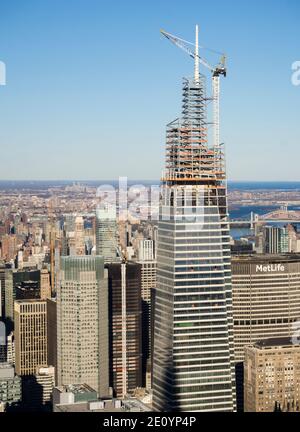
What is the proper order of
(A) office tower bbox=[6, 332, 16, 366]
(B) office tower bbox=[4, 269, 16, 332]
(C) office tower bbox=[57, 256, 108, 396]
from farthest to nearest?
(B) office tower bbox=[4, 269, 16, 332]
(A) office tower bbox=[6, 332, 16, 366]
(C) office tower bbox=[57, 256, 108, 396]

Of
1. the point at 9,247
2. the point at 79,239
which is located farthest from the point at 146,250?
the point at 9,247

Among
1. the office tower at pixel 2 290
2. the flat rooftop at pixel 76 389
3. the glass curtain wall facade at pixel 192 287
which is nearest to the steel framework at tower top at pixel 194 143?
the glass curtain wall facade at pixel 192 287

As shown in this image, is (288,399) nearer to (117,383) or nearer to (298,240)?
(117,383)

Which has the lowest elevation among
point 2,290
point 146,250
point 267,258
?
point 2,290

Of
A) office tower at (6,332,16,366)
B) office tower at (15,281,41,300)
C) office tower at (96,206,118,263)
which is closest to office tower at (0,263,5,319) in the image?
office tower at (15,281,41,300)

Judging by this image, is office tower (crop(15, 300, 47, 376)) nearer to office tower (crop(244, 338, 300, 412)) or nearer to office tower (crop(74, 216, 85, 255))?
office tower (crop(74, 216, 85, 255))

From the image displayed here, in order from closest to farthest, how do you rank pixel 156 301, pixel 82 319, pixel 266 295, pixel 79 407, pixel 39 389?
pixel 79 407 → pixel 156 301 → pixel 39 389 → pixel 82 319 → pixel 266 295

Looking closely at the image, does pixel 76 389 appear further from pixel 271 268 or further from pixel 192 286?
pixel 271 268

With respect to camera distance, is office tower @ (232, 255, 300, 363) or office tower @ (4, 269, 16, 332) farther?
office tower @ (4, 269, 16, 332)
